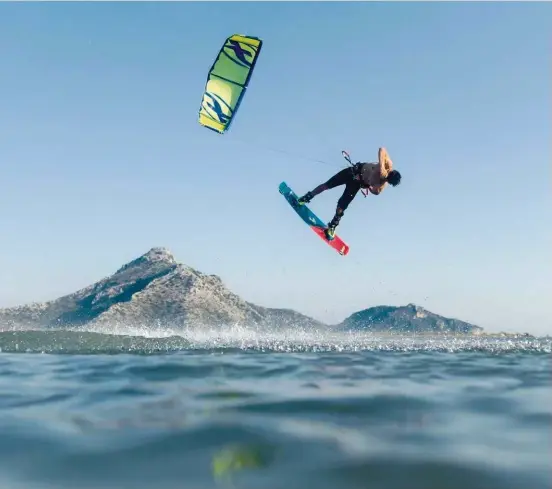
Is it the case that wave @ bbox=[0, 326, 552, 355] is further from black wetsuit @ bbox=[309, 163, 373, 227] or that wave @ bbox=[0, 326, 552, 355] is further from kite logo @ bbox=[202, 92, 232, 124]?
kite logo @ bbox=[202, 92, 232, 124]

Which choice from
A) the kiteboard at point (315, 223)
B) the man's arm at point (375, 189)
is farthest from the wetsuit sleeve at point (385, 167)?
the kiteboard at point (315, 223)

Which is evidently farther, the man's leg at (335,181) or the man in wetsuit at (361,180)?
the man's leg at (335,181)

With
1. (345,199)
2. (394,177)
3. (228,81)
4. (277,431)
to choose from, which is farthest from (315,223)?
(277,431)

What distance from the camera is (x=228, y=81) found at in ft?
61.8

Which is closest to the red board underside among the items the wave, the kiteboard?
the kiteboard

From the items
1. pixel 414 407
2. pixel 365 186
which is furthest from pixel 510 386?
pixel 365 186

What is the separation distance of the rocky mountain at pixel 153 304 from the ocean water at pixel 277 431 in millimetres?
108789

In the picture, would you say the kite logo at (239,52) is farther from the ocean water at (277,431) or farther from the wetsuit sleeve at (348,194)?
the ocean water at (277,431)

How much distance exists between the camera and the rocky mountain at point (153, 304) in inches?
4696

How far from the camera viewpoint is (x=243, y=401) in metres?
6.16

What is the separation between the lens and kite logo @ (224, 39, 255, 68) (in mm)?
18172

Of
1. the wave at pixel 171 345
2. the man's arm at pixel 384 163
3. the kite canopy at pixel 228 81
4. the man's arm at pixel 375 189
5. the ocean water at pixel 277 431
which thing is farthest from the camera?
the kite canopy at pixel 228 81

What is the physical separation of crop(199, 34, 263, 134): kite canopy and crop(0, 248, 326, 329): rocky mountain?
98238 millimetres

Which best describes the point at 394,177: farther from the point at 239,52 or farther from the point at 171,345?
the point at 171,345
